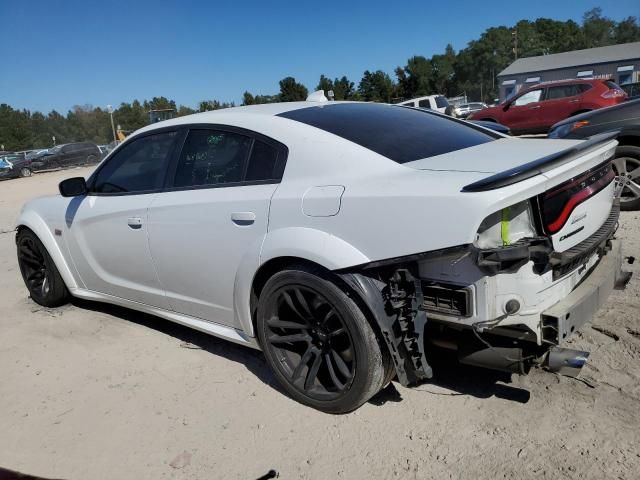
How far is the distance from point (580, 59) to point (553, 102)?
53708mm

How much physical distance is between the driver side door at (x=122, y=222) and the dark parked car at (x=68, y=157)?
31.0 m

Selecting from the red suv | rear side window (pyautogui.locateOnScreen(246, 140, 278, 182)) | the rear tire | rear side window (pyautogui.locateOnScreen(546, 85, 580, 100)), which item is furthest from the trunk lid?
rear side window (pyautogui.locateOnScreen(546, 85, 580, 100))

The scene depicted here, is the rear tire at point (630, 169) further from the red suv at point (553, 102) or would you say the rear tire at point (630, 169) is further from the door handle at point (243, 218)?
the red suv at point (553, 102)

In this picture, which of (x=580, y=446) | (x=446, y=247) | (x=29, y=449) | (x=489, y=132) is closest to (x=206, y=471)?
(x=29, y=449)

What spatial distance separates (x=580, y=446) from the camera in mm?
2426

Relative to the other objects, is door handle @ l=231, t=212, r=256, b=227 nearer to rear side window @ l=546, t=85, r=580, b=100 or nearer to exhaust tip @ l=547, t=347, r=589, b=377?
exhaust tip @ l=547, t=347, r=589, b=377

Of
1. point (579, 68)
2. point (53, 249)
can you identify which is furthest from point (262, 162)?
point (579, 68)

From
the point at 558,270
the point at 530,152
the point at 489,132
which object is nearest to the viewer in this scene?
the point at 558,270

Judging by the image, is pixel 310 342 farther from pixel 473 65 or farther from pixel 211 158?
pixel 473 65

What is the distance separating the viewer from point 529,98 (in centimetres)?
1684

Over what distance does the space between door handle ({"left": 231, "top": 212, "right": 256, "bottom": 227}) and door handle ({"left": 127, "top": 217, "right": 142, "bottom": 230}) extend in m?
0.95

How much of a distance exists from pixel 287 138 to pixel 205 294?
1.10 metres

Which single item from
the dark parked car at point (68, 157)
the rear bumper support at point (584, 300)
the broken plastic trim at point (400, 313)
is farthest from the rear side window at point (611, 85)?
the dark parked car at point (68, 157)

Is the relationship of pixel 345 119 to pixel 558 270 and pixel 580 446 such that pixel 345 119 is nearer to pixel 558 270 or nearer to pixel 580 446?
pixel 558 270
